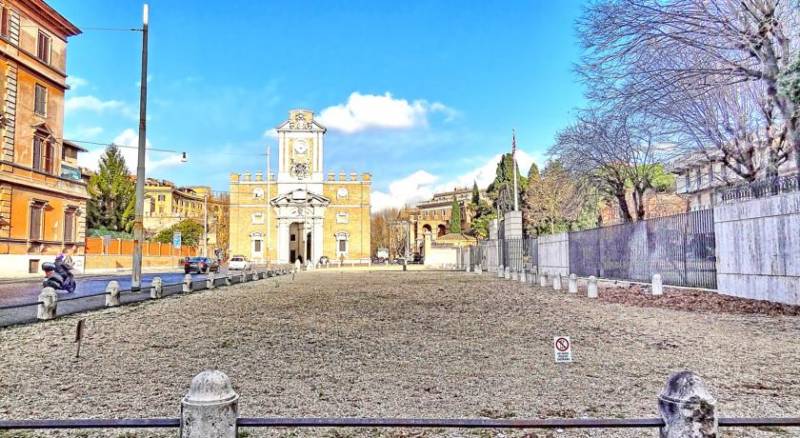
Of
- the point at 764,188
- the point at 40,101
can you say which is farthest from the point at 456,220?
the point at 764,188

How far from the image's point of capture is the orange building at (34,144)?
26203 mm

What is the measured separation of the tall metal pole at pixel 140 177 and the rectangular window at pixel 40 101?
16.3 meters

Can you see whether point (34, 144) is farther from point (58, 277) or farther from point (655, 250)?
point (655, 250)

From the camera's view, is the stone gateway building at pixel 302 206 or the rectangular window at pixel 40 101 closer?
the rectangular window at pixel 40 101

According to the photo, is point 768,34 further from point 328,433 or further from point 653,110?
point 328,433

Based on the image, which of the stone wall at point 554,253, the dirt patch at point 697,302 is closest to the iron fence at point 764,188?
the dirt patch at point 697,302

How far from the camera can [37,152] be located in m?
29.1

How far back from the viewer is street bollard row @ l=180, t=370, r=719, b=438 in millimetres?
2756

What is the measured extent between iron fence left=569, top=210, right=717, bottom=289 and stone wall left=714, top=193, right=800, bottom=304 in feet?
3.66

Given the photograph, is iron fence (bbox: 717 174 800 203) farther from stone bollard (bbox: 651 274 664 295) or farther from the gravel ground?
the gravel ground

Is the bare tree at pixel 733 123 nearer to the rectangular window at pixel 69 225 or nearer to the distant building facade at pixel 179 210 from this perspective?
the rectangular window at pixel 69 225

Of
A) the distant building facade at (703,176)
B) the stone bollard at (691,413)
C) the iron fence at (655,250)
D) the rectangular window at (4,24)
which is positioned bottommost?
the stone bollard at (691,413)

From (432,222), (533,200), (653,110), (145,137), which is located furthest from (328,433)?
(432,222)

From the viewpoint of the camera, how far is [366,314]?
39.4 ft
